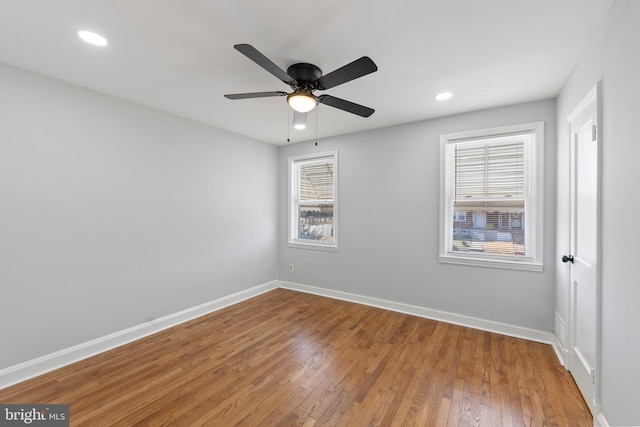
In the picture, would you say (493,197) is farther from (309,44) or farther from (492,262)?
(309,44)

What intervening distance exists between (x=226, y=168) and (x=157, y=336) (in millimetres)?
2311

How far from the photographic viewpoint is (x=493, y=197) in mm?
3086

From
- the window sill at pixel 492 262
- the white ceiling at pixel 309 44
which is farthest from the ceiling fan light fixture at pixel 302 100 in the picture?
the window sill at pixel 492 262

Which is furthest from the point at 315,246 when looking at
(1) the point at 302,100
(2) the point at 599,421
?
(2) the point at 599,421

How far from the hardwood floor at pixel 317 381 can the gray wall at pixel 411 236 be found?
16.6 inches

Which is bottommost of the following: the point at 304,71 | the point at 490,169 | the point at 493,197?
the point at 493,197

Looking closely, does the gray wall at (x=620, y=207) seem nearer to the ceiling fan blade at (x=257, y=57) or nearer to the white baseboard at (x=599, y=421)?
the white baseboard at (x=599, y=421)

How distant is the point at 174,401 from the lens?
6.35 feet

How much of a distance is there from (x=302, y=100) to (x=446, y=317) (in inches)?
121

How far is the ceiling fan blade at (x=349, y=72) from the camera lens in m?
1.56

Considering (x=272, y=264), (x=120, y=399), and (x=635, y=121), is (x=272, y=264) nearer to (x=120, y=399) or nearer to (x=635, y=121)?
(x=120, y=399)

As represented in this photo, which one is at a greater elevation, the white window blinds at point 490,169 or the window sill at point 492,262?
the white window blinds at point 490,169

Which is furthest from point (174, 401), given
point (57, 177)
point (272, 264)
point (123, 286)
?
point (272, 264)

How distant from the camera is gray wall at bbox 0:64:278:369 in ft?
7.18
